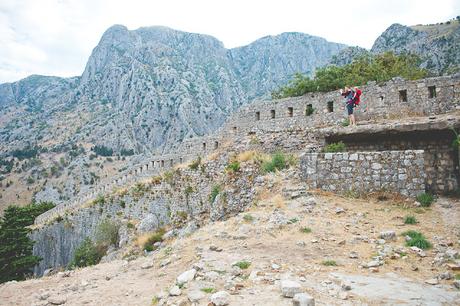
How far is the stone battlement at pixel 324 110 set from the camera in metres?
15.5

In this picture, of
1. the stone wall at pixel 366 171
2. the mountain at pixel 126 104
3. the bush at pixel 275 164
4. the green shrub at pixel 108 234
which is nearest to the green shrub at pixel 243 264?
the stone wall at pixel 366 171

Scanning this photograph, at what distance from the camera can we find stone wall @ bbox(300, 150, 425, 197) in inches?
399

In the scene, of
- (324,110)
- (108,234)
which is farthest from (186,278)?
(108,234)

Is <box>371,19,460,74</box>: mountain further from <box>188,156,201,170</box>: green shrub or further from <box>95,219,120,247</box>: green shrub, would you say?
<box>95,219,120,247</box>: green shrub

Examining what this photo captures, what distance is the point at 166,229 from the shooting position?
20.7 m

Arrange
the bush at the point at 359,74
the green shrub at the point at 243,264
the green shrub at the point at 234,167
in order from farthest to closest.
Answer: the bush at the point at 359,74, the green shrub at the point at 234,167, the green shrub at the point at 243,264

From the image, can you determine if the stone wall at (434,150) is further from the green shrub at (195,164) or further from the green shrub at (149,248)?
the green shrub at (149,248)

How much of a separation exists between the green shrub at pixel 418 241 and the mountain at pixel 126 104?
105305 millimetres

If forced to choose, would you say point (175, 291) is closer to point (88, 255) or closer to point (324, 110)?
point (324, 110)

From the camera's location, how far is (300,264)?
6871 mm

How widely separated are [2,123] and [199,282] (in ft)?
648

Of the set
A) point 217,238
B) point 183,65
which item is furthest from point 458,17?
point 217,238

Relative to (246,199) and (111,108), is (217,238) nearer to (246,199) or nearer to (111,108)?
(246,199)

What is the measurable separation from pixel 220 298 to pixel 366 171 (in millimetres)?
7338
